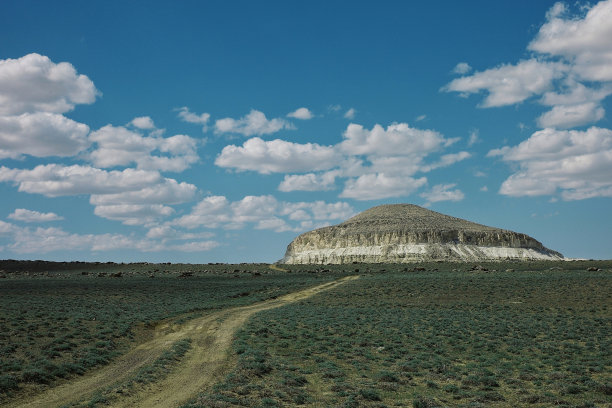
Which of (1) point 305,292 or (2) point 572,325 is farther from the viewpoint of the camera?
(1) point 305,292

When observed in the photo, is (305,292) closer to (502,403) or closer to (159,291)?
(159,291)

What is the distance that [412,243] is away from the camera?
128625 mm

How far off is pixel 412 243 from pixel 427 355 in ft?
355

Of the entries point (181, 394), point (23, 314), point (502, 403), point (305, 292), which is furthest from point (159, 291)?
point (502, 403)

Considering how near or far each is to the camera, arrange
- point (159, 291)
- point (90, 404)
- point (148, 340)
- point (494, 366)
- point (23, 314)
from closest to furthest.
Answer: point (90, 404), point (494, 366), point (148, 340), point (23, 314), point (159, 291)

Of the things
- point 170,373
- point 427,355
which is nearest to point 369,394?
point 427,355

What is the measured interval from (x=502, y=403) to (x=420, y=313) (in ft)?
72.1

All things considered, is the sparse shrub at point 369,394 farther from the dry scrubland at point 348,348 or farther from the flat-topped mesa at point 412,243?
the flat-topped mesa at point 412,243

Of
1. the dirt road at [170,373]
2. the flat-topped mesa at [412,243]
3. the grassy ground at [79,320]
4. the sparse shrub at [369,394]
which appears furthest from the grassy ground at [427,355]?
the flat-topped mesa at [412,243]

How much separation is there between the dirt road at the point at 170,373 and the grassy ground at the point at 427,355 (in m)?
1.04

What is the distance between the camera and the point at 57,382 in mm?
17891

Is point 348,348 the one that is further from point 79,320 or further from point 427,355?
point 79,320

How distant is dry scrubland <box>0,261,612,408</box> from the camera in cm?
1652

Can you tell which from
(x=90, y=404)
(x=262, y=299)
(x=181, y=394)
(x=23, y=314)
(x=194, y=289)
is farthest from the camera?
(x=194, y=289)
